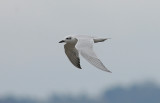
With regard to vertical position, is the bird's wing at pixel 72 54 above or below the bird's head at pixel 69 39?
below

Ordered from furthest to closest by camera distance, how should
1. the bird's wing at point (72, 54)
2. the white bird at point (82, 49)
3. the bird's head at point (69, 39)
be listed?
1. the bird's wing at point (72, 54)
2. the bird's head at point (69, 39)
3. the white bird at point (82, 49)

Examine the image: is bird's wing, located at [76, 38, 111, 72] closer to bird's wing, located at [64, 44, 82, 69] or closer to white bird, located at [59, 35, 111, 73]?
white bird, located at [59, 35, 111, 73]

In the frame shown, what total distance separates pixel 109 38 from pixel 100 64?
6.15 ft

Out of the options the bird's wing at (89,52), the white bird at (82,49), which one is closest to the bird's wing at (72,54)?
the white bird at (82,49)

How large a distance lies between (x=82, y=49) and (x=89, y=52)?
20 centimetres

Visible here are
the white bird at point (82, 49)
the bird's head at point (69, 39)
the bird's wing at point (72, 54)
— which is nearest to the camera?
the white bird at point (82, 49)

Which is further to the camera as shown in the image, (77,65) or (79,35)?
(77,65)

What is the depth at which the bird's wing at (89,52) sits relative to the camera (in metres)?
5.49

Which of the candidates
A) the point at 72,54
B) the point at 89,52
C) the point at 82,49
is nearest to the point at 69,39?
the point at 72,54

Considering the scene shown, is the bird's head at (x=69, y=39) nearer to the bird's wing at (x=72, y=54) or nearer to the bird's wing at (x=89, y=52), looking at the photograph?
the bird's wing at (x=72, y=54)

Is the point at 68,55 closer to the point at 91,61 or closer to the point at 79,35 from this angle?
the point at 79,35

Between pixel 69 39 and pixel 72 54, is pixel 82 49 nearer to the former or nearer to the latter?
pixel 69 39

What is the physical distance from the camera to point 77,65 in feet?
25.7

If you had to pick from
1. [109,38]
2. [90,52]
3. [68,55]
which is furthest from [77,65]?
[90,52]
